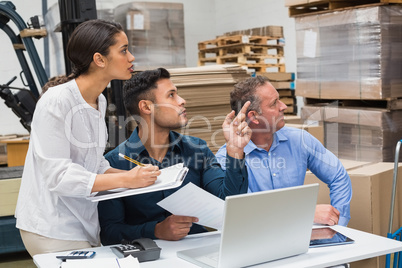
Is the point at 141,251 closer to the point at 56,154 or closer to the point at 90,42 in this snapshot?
the point at 56,154

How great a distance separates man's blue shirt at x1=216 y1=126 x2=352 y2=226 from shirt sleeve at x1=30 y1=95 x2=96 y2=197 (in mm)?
1211

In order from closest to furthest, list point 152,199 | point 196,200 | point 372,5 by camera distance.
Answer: point 196,200 < point 152,199 < point 372,5

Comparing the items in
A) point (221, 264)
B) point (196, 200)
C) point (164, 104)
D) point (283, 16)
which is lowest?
point (221, 264)

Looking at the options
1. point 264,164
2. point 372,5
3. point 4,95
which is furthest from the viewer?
point 4,95

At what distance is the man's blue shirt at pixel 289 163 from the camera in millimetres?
2910

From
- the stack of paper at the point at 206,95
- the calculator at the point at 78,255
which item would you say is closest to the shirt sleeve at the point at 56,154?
the calculator at the point at 78,255

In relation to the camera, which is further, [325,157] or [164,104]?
[325,157]

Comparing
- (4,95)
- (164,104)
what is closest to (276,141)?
Result: (164,104)

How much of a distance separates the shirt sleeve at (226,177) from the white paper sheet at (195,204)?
0.23m

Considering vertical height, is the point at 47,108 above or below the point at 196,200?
above

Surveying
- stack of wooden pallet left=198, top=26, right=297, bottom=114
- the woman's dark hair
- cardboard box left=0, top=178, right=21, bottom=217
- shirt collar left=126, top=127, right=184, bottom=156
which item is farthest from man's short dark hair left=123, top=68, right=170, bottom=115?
stack of wooden pallet left=198, top=26, right=297, bottom=114

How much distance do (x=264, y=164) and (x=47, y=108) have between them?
1414 mm

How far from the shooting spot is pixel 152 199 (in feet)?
7.78

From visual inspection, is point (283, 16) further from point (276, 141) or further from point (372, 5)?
point (276, 141)
